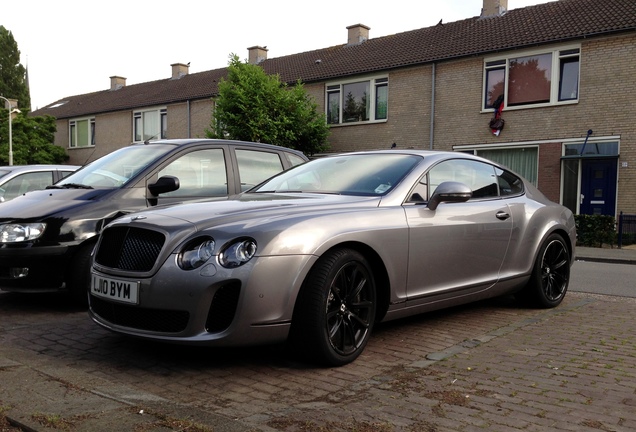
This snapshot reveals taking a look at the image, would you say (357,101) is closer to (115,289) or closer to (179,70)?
(179,70)

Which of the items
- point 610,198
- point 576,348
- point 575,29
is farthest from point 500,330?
point 575,29

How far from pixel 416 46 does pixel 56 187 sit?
2028 centimetres

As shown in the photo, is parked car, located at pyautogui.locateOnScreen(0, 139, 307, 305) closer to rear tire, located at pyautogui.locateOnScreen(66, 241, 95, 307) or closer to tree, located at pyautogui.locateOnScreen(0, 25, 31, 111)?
rear tire, located at pyautogui.locateOnScreen(66, 241, 95, 307)

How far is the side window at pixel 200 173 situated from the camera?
6.28m

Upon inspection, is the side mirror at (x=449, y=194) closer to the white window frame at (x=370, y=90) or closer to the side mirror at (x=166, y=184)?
the side mirror at (x=166, y=184)

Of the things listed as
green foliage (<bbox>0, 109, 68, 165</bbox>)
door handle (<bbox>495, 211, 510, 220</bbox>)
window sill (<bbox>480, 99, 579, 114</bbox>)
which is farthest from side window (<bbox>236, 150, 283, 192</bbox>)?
green foliage (<bbox>0, 109, 68, 165</bbox>)

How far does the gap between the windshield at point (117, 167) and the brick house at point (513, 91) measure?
15760 mm

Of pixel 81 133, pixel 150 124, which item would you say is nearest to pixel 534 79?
pixel 150 124

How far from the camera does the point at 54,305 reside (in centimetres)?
605

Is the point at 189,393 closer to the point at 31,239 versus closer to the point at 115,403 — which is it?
the point at 115,403

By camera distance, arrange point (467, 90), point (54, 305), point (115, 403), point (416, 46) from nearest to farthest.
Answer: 1. point (115, 403)
2. point (54, 305)
3. point (467, 90)
4. point (416, 46)

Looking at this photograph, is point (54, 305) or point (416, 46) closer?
point (54, 305)

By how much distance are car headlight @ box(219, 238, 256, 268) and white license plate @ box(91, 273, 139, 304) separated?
624 millimetres

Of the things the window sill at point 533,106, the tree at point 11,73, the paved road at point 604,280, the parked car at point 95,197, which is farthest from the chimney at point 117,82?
the parked car at point 95,197
